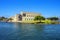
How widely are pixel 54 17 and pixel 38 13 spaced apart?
783 cm

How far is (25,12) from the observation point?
74.6 meters

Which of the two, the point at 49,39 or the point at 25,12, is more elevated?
the point at 25,12

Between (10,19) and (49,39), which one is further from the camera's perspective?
(10,19)

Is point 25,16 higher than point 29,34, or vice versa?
point 25,16

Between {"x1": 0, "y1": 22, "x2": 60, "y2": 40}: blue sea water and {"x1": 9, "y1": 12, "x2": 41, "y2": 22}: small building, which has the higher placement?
{"x1": 9, "y1": 12, "x2": 41, "y2": 22}: small building

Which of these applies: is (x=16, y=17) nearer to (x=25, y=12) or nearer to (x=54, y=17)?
(x=25, y=12)

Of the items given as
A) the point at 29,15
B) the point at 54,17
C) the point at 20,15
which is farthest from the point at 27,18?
the point at 54,17

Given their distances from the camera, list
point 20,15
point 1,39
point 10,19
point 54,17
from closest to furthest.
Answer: point 1,39 < point 54,17 < point 20,15 < point 10,19

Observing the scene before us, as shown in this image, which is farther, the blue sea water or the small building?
the small building

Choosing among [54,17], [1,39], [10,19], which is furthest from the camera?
[10,19]

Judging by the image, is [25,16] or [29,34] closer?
[29,34]

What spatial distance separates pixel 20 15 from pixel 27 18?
6734 mm

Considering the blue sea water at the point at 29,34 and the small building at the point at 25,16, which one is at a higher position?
the small building at the point at 25,16

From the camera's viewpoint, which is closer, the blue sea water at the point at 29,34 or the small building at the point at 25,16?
the blue sea water at the point at 29,34
